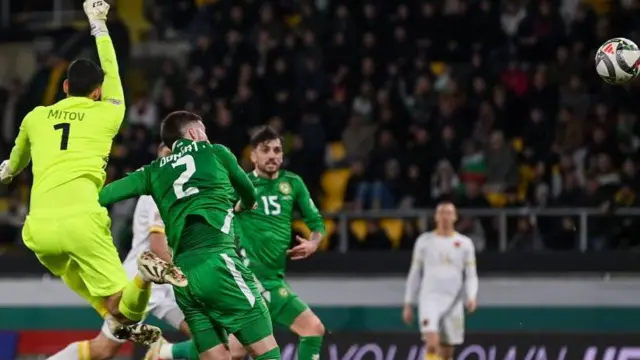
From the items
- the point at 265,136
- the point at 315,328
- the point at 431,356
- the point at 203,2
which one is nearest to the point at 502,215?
the point at 431,356

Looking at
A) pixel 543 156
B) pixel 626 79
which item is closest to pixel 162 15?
pixel 543 156

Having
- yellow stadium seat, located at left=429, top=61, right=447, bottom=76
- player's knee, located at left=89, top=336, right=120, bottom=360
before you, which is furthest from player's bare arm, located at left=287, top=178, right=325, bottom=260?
yellow stadium seat, located at left=429, top=61, right=447, bottom=76

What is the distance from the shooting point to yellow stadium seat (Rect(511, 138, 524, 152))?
17047 millimetres

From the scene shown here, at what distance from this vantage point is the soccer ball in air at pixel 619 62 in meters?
11.9

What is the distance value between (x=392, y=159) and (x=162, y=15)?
5155 millimetres

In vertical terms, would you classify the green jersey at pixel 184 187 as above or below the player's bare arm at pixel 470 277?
above

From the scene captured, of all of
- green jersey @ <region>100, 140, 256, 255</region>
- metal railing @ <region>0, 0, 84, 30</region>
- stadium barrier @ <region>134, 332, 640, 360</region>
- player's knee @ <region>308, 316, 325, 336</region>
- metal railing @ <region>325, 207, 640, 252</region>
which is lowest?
stadium barrier @ <region>134, 332, 640, 360</region>

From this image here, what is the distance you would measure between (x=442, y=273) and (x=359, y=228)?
74.8 inches

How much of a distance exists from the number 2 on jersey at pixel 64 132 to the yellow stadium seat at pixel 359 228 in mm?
7356

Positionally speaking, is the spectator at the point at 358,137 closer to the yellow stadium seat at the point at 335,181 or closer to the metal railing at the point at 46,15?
the yellow stadium seat at the point at 335,181

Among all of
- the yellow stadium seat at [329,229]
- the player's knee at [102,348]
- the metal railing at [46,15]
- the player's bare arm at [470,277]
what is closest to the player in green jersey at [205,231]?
the player's knee at [102,348]

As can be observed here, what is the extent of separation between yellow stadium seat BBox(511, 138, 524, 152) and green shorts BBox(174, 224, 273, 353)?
8.40m

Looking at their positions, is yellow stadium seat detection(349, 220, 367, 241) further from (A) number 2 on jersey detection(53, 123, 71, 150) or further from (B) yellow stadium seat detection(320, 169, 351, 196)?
(A) number 2 on jersey detection(53, 123, 71, 150)

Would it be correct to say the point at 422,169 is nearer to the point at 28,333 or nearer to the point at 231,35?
the point at 231,35
